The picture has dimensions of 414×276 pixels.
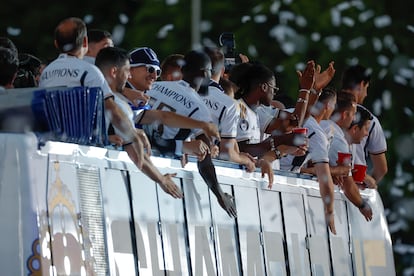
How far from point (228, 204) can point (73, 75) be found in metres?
1.73

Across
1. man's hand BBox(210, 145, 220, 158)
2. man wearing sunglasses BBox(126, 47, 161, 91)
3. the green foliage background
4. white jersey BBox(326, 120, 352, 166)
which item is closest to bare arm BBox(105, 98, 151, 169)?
man's hand BBox(210, 145, 220, 158)

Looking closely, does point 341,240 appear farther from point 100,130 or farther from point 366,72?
point 100,130

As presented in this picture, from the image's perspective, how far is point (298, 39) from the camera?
101ft

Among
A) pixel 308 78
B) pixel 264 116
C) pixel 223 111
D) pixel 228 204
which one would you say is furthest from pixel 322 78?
pixel 228 204

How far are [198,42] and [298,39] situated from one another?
1859 millimetres

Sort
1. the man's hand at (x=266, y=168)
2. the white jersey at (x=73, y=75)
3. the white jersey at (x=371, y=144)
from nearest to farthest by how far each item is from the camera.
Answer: the white jersey at (x=73, y=75), the man's hand at (x=266, y=168), the white jersey at (x=371, y=144)

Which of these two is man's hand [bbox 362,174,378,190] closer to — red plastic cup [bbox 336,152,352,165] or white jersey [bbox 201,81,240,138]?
red plastic cup [bbox 336,152,352,165]

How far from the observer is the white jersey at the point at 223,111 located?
11.4m

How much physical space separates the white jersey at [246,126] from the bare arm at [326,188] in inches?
36.7

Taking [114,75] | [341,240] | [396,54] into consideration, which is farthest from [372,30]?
[114,75]

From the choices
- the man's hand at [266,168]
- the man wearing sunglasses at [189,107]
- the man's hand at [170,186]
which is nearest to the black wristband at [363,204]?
the man's hand at [266,168]

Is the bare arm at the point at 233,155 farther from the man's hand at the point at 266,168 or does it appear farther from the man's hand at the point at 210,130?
the man's hand at the point at 210,130

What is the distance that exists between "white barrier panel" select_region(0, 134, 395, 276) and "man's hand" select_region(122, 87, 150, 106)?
510 millimetres

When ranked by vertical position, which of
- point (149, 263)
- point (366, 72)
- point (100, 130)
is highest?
point (366, 72)
